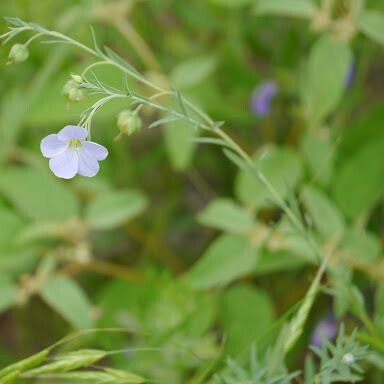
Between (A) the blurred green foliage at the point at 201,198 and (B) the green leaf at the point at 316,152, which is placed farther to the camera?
→ (B) the green leaf at the point at 316,152

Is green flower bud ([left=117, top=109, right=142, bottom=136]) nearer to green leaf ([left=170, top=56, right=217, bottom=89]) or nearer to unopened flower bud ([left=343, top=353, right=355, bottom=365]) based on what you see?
unopened flower bud ([left=343, top=353, right=355, bottom=365])

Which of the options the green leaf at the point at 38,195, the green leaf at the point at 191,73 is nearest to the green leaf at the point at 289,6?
the green leaf at the point at 191,73

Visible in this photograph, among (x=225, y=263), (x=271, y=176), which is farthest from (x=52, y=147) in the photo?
(x=271, y=176)

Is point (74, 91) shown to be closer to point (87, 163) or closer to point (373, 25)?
point (87, 163)

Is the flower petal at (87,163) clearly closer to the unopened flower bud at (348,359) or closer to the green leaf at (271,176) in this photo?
the unopened flower bud at (348,359)

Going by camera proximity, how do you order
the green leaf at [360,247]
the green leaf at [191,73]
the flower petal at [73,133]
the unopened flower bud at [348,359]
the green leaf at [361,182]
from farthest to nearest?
the green leaf at [191,73], the green leaf at [361,182], the green leaf at [360,247], the unopened flower bud at [348,359], the flower petal at [73,133]

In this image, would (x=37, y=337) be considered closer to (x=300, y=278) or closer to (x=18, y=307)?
(x=18, y=307)
